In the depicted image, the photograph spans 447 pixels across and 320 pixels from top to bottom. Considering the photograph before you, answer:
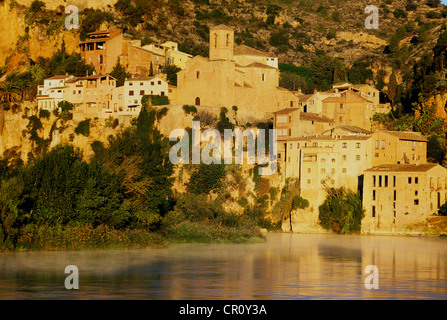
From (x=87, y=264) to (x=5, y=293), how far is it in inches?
337

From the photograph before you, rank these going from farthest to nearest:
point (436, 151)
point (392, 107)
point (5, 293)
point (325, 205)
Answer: point (392, 107) → point (436, 151) → point (325, 205) → point (5, 293)

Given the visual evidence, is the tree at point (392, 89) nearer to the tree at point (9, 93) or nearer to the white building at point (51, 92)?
the white building at point (51, 92)

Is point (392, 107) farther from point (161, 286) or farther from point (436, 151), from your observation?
point (161, 286)

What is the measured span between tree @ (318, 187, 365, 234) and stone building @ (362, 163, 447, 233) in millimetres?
586

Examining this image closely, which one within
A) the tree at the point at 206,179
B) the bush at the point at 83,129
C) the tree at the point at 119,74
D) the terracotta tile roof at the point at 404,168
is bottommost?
the tree at the point at 206,179

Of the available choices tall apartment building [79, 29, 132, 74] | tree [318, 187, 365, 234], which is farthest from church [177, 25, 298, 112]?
tree [318, 187, 365, 234]

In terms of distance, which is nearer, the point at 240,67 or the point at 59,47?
the point at 240,67

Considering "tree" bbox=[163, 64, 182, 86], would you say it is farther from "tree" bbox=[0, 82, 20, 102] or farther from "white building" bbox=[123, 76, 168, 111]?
"tree" bbox=[0, 82, 20, 102]

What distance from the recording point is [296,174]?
231ft

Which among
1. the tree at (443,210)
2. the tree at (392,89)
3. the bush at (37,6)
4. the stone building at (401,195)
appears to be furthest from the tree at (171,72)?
the tree at (443,210)

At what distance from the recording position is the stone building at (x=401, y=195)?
64250mm

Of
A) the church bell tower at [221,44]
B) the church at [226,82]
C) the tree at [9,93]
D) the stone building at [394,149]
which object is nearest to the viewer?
the stone building at [394,149]

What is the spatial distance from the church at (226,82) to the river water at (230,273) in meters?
23.7
